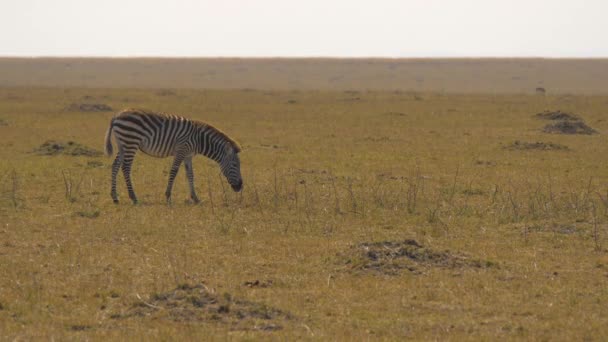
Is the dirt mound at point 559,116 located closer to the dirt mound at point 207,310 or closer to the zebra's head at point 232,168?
the zebra's head at point 232,168

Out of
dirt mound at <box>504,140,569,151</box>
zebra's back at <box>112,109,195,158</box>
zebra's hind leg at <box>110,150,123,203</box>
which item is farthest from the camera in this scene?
dirt mound at <box>504,140,569,151</box>

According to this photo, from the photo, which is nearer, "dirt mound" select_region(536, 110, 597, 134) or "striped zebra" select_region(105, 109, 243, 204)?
"striped zebra" select_region(105, 109, 243, 204)

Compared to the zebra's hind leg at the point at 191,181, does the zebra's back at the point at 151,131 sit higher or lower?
higher

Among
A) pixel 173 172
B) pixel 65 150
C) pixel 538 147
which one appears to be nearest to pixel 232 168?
pixel 173 172

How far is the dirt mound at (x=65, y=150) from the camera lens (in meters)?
21.6

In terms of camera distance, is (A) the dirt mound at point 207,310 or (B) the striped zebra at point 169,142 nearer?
(A) the dirt mound at point 207,310

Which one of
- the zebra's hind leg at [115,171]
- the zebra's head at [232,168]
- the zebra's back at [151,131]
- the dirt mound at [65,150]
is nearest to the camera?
the zebra's hind leg at [115,171]

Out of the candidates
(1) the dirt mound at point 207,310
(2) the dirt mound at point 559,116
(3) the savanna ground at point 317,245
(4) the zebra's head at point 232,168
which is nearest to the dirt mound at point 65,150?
(3) the savanna ground at point 317,245

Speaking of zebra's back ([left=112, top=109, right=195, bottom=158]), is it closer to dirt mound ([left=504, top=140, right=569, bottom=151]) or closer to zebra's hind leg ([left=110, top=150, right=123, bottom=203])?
zebra's hind leg ([left=110, top=150, right=123, bottom=203])

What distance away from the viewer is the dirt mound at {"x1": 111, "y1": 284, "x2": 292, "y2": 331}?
7.86m

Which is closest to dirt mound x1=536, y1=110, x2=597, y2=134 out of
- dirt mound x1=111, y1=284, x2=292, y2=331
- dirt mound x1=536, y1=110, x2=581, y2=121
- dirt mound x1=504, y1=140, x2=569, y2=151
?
dirt mound x1=536, y1=110, x2=581, y2=121

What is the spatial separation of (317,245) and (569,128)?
63.8 feet

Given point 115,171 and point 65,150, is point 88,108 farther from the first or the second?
point 115,171

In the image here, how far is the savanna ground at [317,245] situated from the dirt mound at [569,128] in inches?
107
